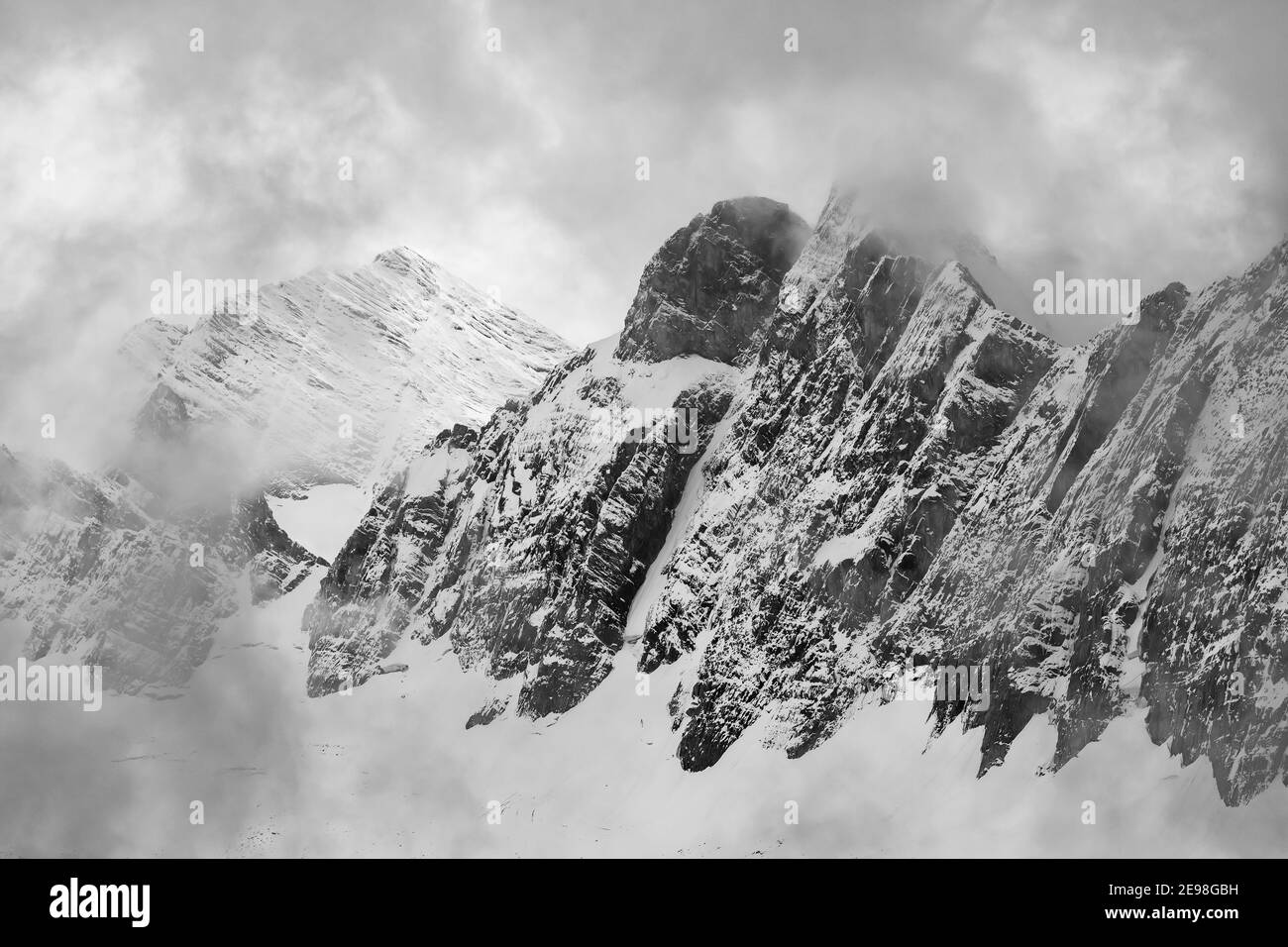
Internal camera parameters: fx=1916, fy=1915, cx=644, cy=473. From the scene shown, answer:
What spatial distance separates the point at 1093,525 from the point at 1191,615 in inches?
681

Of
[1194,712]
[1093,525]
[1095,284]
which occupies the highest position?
[1095,284]

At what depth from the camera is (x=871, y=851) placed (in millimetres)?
172875

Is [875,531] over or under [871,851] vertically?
over

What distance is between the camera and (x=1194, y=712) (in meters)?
150
